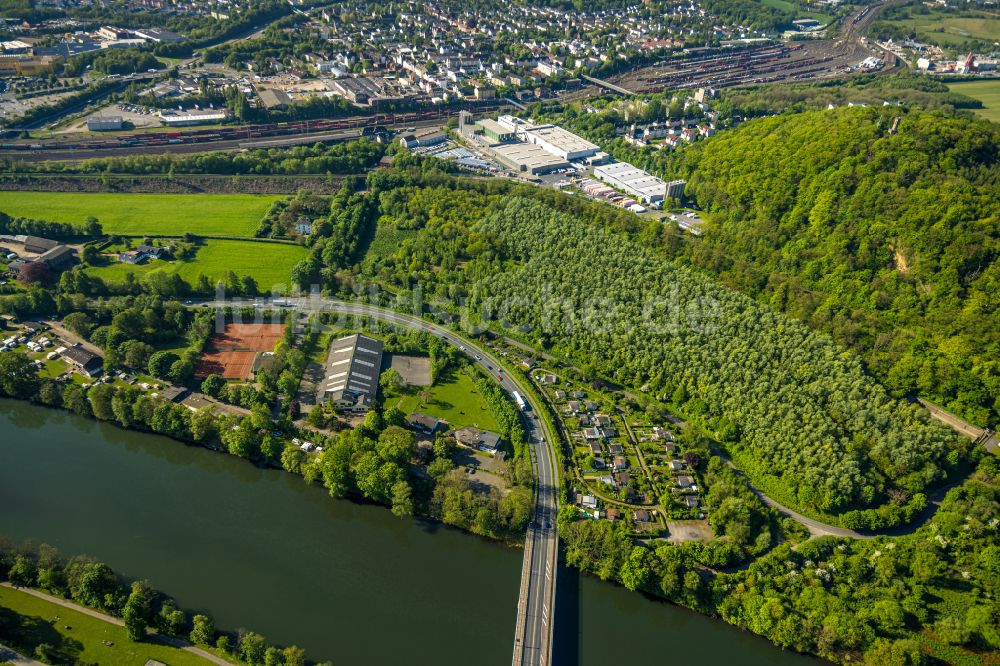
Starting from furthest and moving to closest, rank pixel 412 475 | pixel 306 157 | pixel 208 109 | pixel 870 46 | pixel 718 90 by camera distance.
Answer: pixel 870 46, pixel 718 90, pixel 208 109, pixel 306 157, pixel 412 475

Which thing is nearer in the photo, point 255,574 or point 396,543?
point 255,574

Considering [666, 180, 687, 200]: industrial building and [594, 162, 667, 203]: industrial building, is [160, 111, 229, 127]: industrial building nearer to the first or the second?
[594, 162, 667, 203]: industrial building

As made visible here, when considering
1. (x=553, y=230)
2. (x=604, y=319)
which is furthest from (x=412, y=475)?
(x=553, y=230)

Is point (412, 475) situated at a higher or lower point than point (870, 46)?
lower

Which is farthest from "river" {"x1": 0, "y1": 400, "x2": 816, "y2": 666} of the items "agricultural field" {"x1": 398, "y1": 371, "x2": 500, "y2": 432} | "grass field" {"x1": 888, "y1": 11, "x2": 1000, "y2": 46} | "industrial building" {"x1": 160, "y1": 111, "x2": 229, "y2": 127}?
"grass field" {"x1": 888, "y1": 11, "x2": 1000, "y2": 46}

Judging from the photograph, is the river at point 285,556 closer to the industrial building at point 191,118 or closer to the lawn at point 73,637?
the lawn at point 73,637

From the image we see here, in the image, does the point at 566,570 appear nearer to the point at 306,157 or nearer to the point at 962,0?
the point at 306,157

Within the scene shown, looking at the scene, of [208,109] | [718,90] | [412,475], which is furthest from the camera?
[718,90]
